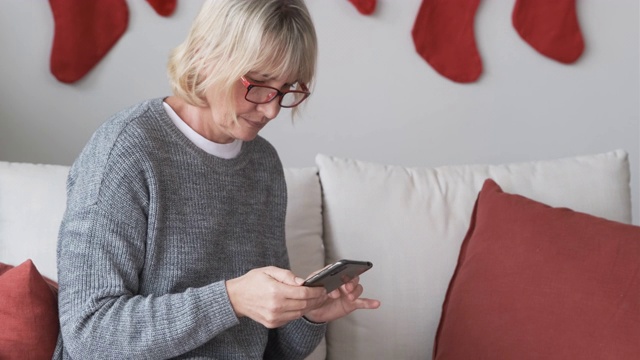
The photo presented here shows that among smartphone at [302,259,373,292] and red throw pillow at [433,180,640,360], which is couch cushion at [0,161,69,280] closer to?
smartphone at [302,259,373,292]

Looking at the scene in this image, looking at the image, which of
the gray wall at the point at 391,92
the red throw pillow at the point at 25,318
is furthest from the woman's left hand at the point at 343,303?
the gray wall at the point at 391,92

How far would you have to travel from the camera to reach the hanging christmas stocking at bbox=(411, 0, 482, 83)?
2457 millimetres

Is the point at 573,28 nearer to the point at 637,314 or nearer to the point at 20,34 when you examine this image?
the point at 637,314

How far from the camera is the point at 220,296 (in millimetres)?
1436

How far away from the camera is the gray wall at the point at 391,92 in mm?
2289

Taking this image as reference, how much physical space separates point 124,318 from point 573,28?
1589 mm

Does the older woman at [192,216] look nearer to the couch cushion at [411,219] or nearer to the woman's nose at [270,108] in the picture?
the woman's nose at [270,108]

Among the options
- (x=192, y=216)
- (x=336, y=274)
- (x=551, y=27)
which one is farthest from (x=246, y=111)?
(x=551, y=27)

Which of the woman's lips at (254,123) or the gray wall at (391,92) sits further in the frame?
the gray wall at (391,92)

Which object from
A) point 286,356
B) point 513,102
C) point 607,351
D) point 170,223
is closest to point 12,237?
point 170,223

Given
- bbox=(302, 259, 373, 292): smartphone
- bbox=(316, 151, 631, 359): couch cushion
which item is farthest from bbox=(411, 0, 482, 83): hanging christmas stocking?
bbox=(302, 259, 373, 292): smartphone

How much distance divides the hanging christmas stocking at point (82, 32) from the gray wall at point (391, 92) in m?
0.02

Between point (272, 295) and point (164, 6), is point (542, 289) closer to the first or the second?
point (272, 295)

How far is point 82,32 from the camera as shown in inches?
89.1
